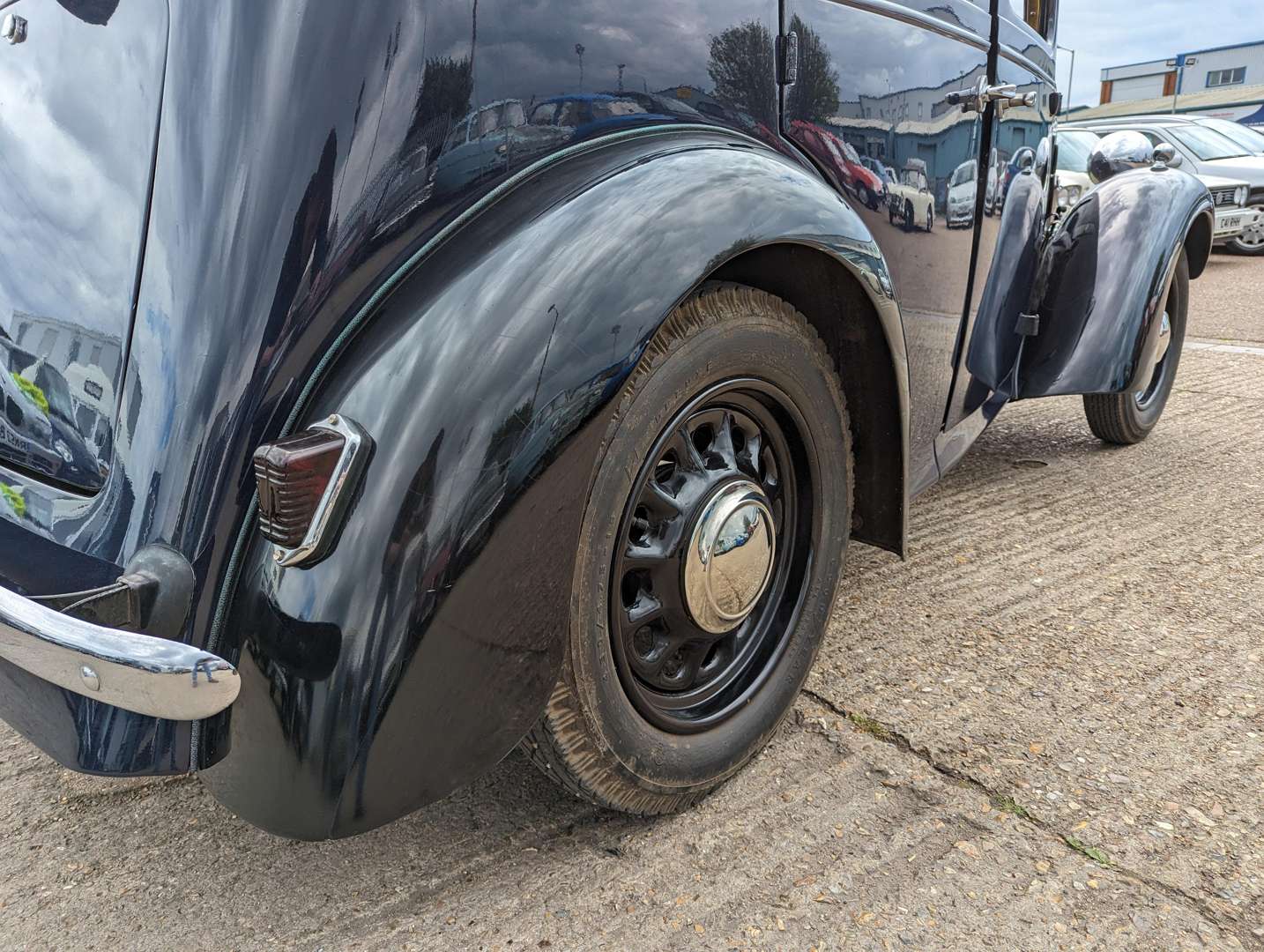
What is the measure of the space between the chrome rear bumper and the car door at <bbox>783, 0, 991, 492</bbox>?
1440mm

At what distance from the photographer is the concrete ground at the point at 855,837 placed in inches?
59.6

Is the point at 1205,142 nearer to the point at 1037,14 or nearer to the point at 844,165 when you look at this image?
the point at 1037,14

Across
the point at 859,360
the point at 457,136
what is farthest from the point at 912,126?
the point at 457,136

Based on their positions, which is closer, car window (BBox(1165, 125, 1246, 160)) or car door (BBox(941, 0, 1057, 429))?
car door (BBox(941, 0, 1057, 429))

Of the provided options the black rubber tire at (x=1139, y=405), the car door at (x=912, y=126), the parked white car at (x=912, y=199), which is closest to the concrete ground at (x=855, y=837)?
the car door at (x=912, y=126)

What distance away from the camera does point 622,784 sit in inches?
62.6

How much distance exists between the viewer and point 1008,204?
2.88m

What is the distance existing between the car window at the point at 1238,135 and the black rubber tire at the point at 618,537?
1302 centimetres

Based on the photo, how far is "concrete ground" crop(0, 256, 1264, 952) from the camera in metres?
1.51

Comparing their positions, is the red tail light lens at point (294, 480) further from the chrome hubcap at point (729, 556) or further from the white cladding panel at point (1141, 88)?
the white cladding panel at point (1141, 88)

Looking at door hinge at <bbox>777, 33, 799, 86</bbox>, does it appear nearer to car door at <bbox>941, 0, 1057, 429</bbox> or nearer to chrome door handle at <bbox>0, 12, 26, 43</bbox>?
car door at <bbox>941, 0, 1057, 429</bbox>

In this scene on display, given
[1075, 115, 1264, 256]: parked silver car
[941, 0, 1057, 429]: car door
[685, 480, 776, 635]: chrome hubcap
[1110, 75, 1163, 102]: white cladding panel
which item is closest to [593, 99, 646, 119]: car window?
[685, 480, 776, 635]: chrome hubcap

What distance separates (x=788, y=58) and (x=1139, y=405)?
2852 millimetres

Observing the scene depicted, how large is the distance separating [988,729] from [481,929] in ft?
3.64
